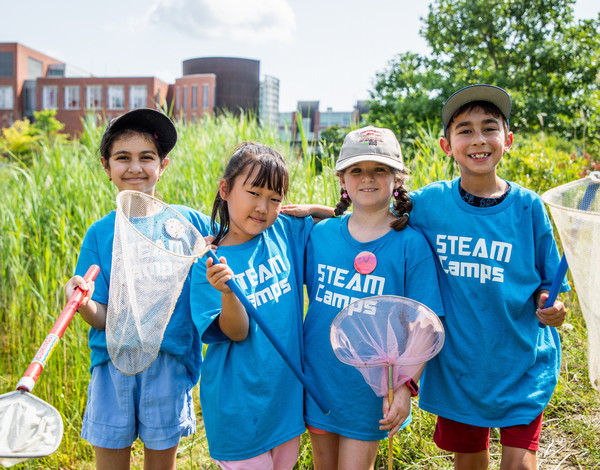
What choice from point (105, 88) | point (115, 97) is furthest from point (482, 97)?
point (105, 88)

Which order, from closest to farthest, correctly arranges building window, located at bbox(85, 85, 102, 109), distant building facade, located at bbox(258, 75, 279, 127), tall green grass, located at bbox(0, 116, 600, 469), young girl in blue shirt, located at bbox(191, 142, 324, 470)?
young girl in blue shirt, located at bbox(191, 142, 324, 470) → tall green grass, located at bbox(0, 116, 600, 469) → distant building facade, located at bbox(258, 75, 279, 127) → building window, located at bbox(85, 85, 102, 109)

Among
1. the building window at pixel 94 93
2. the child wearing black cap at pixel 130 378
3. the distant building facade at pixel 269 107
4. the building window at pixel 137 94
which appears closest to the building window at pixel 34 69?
the building window at pixel 94 93

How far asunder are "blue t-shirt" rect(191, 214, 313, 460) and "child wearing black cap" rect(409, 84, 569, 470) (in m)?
0.59

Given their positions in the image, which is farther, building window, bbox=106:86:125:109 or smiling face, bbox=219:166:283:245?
building window, bbox=106:86:125:109

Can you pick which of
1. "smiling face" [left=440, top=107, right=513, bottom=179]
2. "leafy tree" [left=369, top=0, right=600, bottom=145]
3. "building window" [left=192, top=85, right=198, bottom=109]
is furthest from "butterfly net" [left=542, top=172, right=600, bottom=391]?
"building window" [left=192, top=85, right=198, bottom=109]

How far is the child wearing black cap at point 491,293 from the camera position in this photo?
182 centimetres

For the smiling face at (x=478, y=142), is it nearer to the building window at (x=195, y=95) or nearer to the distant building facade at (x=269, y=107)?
the distant building facade at (x=269, y=107)

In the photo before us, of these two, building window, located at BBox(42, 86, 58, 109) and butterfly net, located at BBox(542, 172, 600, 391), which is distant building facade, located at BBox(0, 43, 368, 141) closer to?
building window, located at BBox(42, 86, 58, 109)

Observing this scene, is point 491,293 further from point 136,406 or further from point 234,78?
point 234,78

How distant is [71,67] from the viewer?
191 feet

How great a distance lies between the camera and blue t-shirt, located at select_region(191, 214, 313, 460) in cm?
177

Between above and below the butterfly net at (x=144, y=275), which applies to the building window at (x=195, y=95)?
above

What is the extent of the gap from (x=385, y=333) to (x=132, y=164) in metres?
1.23

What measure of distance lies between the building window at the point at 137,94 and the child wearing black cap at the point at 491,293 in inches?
2150
